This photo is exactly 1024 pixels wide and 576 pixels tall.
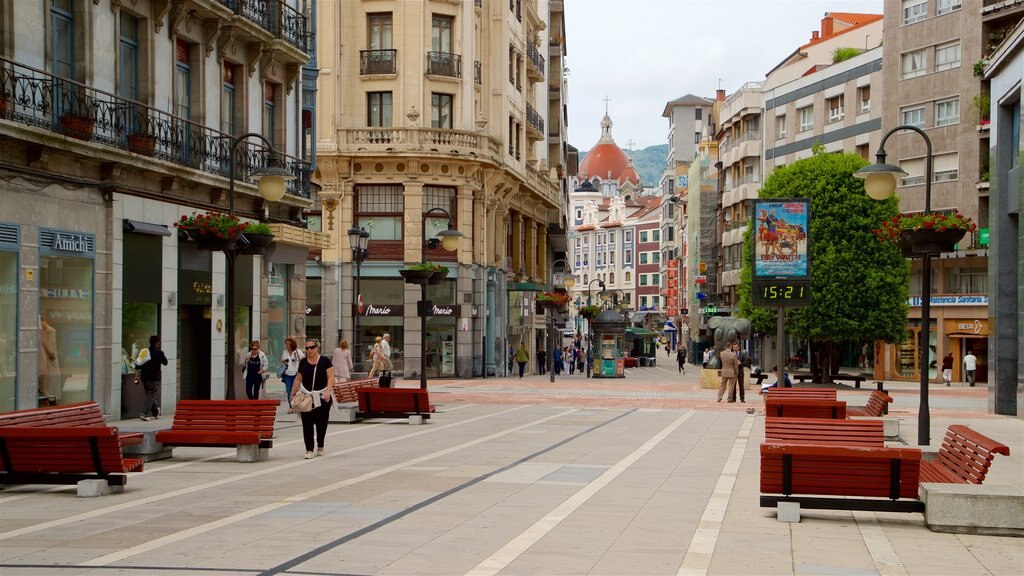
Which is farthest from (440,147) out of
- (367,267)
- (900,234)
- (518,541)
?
(518,541)

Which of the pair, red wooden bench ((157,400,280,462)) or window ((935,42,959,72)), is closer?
red wooden bench ((157,400,280,462))

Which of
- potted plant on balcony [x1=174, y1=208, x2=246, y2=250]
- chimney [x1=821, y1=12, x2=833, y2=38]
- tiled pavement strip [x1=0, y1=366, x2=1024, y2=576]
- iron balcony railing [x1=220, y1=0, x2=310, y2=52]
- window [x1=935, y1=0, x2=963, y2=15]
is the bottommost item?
tiled pavement strip [x1=0, y1=366, x2=1024, y2=576]

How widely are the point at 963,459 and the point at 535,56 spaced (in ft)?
189

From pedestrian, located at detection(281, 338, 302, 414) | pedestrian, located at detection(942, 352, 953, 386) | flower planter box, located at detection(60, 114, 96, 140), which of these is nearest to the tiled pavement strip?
flower planter box, located at detection(60, 114, 96, 140)

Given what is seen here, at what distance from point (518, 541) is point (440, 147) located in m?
42.9

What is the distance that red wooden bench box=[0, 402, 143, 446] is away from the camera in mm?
14000

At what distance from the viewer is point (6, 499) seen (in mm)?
13086

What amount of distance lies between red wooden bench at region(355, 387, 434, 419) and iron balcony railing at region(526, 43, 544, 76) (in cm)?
4286

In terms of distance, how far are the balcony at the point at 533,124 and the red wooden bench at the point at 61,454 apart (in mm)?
53642

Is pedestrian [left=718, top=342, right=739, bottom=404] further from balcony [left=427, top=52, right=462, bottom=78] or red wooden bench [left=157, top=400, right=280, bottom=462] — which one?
balcony [left=427, top=52, right=462, bottom=78]

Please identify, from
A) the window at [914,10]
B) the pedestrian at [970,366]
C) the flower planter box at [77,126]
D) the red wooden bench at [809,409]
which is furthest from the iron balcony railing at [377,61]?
the red wooden bench at [809,409]

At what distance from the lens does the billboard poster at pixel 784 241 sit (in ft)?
113

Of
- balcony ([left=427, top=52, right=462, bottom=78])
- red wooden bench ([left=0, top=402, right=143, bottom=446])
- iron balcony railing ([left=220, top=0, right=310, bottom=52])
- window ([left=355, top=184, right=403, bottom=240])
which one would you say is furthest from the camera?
balcony ([left=427, top=52, right=462, bottom=78])

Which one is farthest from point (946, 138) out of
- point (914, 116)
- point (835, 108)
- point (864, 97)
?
point (835, 108)
